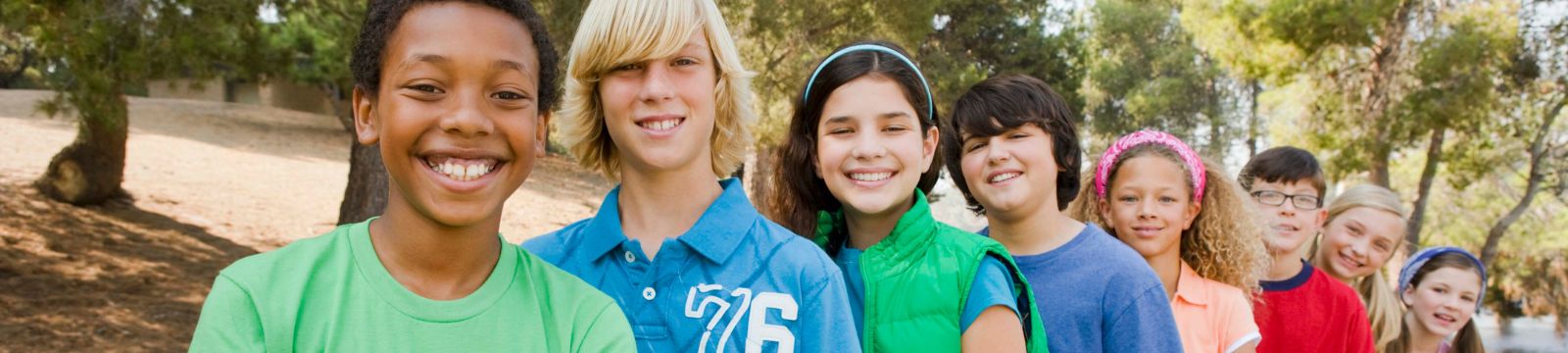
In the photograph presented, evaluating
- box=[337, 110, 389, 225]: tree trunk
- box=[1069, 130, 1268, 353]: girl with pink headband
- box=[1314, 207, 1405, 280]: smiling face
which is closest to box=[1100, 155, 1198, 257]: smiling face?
box=[1069, 130, 1268, 353]: girl with pink headband

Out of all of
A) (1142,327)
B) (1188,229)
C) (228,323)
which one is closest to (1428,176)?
(1188,229)

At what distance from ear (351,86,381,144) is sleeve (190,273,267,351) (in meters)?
0.32

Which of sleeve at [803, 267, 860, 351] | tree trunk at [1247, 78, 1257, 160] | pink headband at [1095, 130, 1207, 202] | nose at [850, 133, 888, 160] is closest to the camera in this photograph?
sleeve at [803, 267, 860, 351]

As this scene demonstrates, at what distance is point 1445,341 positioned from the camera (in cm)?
415

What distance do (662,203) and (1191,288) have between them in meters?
1.60

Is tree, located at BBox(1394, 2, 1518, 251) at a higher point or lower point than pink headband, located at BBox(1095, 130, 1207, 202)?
higher

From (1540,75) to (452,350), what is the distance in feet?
54.6

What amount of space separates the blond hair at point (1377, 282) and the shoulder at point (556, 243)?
9.83 feet

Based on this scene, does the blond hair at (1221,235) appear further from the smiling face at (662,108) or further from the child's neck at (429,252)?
the child's neck at (429,252)

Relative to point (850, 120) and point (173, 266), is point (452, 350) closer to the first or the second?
point (850, 120)

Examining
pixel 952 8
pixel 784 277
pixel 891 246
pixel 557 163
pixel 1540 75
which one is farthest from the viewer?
pixel 557 163

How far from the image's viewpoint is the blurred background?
7.11 meters

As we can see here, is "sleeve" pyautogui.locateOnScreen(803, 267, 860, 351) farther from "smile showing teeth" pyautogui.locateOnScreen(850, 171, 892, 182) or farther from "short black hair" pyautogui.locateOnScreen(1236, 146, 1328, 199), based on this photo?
"short black hair" pyautogui.locateOnScreen(1236, 146, 1328, 199)

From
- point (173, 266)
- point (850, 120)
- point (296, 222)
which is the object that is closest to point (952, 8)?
point (296, 222)
